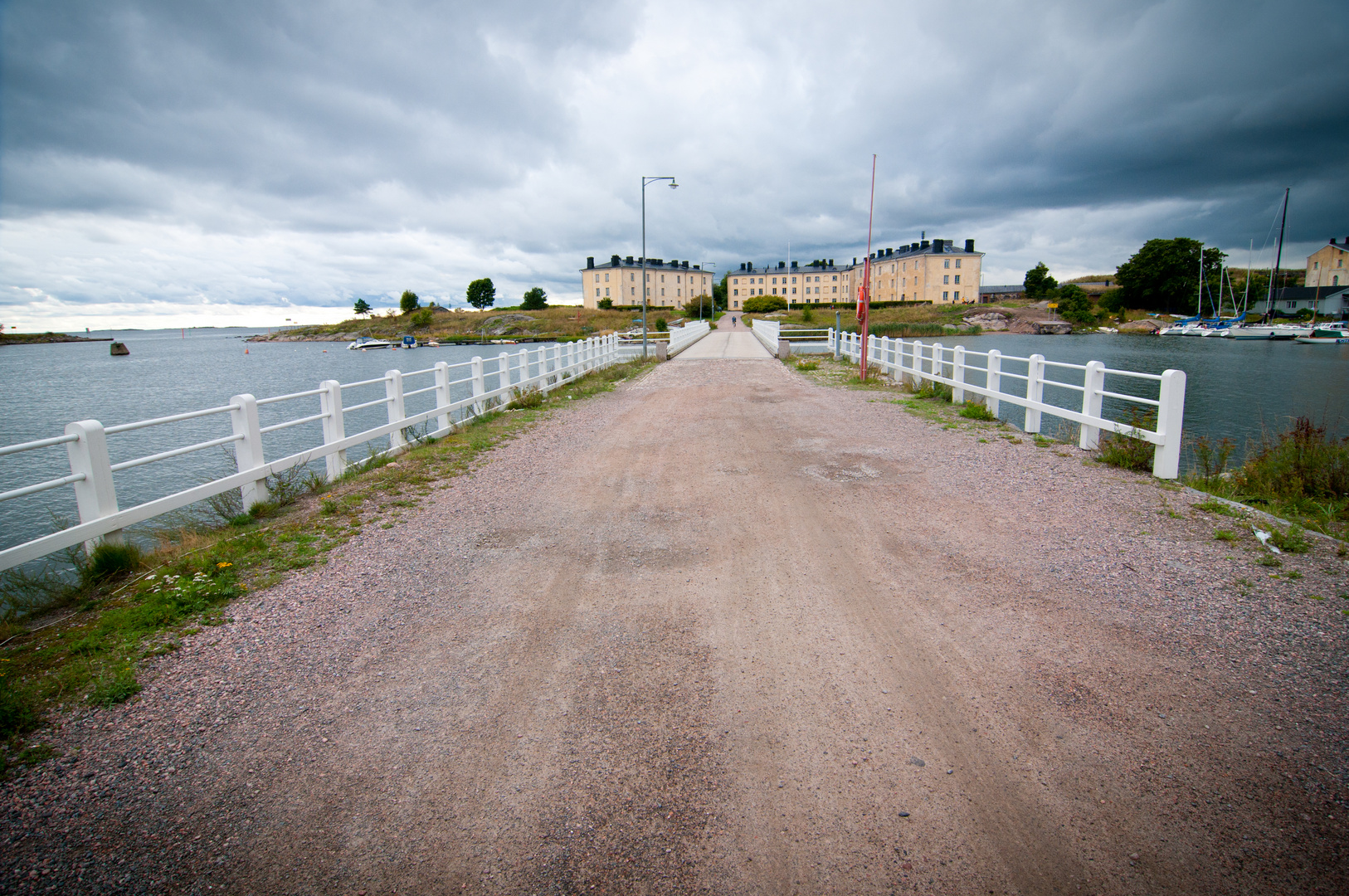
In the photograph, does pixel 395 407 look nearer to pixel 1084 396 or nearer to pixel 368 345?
pixel 1084 396

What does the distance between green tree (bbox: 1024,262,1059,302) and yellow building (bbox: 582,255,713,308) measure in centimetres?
5564

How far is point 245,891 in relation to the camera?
2.48m

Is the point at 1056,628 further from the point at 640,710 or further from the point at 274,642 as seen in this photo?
the point at 274,642

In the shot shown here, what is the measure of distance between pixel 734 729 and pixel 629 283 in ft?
432

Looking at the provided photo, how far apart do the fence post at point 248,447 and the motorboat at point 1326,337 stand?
78524 mm

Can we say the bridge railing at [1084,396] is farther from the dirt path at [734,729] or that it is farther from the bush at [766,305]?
the bush at [766,305]

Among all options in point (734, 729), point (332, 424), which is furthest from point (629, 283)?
point (734, 729)

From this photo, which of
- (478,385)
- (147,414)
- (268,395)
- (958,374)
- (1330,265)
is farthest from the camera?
(1330,265)

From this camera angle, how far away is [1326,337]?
59969mm

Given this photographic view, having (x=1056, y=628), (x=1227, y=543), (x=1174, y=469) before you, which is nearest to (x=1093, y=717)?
(x=1056, y=628)

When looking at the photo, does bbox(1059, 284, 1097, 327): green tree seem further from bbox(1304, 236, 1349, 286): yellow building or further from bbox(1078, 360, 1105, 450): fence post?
bbox(1078, 360, 1105, 450): fence post

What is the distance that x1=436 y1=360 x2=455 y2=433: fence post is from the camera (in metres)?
12.0

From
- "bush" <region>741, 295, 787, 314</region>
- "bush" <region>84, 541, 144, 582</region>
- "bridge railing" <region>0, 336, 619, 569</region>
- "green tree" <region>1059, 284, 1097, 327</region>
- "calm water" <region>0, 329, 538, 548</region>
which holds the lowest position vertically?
"calm water" <region>0, 329, 538, 548</region>

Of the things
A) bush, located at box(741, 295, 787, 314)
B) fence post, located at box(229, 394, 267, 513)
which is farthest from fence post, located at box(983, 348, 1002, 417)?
bush, located at box(741, 295, 787, 314)
